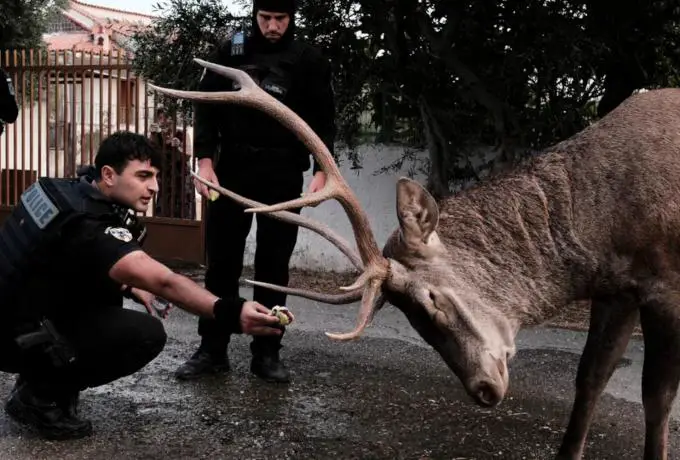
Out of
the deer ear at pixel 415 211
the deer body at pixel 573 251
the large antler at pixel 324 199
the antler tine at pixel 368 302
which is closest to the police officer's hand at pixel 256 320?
the large antler at pixel 324 199

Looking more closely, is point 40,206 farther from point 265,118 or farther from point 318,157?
point 265,118

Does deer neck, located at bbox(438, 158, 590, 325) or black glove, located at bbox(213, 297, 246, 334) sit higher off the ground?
deer neck, located at bbox(438, 158, 590, 325)

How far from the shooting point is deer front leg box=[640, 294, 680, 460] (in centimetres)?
372

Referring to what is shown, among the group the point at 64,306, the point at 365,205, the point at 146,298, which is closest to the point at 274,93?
the point at 146,298

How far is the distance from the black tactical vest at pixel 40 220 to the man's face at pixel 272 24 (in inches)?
59.2

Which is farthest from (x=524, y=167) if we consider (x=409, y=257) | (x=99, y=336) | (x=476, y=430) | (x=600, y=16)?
(x=600, y=16)

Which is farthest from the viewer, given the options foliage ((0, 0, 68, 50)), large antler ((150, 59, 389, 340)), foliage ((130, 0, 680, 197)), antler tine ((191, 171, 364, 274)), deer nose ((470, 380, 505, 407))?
foliage ((0, 0, 68, 50))

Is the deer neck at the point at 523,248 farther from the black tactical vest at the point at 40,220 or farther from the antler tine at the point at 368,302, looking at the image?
the black tactical vest at the point at 40,220

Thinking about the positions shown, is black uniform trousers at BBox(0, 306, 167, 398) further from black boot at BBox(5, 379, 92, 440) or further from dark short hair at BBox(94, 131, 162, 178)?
dark short hair at BBox(94, 131, 162, 178)

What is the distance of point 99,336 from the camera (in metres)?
3.99

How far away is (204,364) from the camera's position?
517 centimetres

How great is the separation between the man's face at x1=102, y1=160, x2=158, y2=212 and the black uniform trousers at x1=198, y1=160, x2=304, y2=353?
101cm

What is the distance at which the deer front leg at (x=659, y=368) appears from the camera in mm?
3725

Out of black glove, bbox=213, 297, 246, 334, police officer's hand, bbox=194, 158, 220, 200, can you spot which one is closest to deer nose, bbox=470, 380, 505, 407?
black glove, bbox=213, 297, 246, 334
